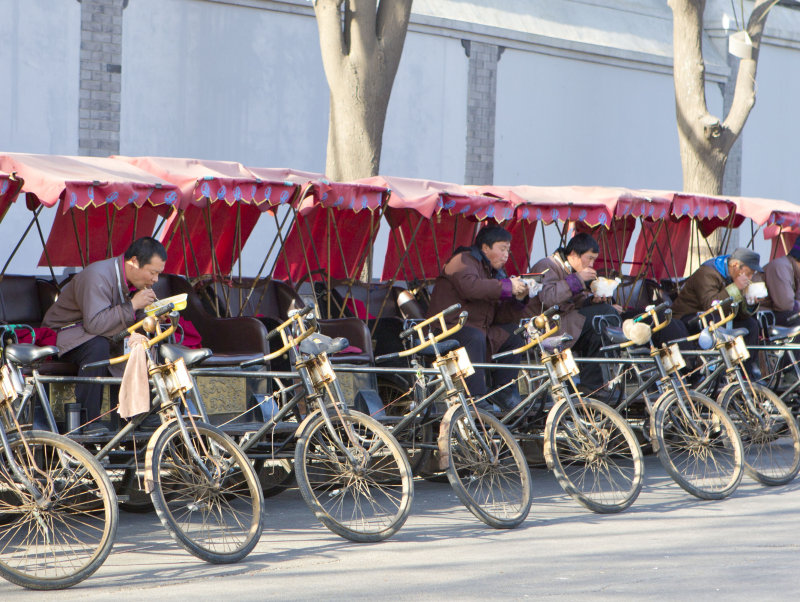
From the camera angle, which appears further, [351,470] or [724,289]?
[724,289]

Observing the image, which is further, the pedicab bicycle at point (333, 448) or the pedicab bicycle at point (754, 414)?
the pedicab bicycle at point (754, 414)

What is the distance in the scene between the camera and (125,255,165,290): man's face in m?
6.99

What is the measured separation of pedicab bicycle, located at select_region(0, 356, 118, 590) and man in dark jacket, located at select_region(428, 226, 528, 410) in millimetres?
3289

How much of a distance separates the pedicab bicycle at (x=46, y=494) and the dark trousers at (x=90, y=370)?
117cm

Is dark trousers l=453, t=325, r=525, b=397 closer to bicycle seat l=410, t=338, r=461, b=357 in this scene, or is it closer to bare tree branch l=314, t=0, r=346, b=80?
bicycle seat l=410, t=338, r=461, b=357

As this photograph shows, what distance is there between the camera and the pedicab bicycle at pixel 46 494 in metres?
5.18

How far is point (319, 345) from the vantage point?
6410 mm

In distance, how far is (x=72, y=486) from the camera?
17.5 feet

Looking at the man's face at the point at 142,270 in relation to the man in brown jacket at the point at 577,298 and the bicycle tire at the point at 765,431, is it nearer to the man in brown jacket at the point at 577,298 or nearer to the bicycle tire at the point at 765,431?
the man in brown jacket at the point at 577,298

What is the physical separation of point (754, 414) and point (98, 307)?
4.29 meters

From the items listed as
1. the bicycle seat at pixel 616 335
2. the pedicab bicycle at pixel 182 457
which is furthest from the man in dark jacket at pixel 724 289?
the pedicab bicycle at pixel 182 457

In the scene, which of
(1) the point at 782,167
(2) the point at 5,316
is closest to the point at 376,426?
(2) the point at 5,316

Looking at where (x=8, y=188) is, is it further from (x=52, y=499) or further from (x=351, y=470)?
(x=351, y=470)

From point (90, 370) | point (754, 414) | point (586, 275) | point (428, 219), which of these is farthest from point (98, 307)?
point (754, 414)
